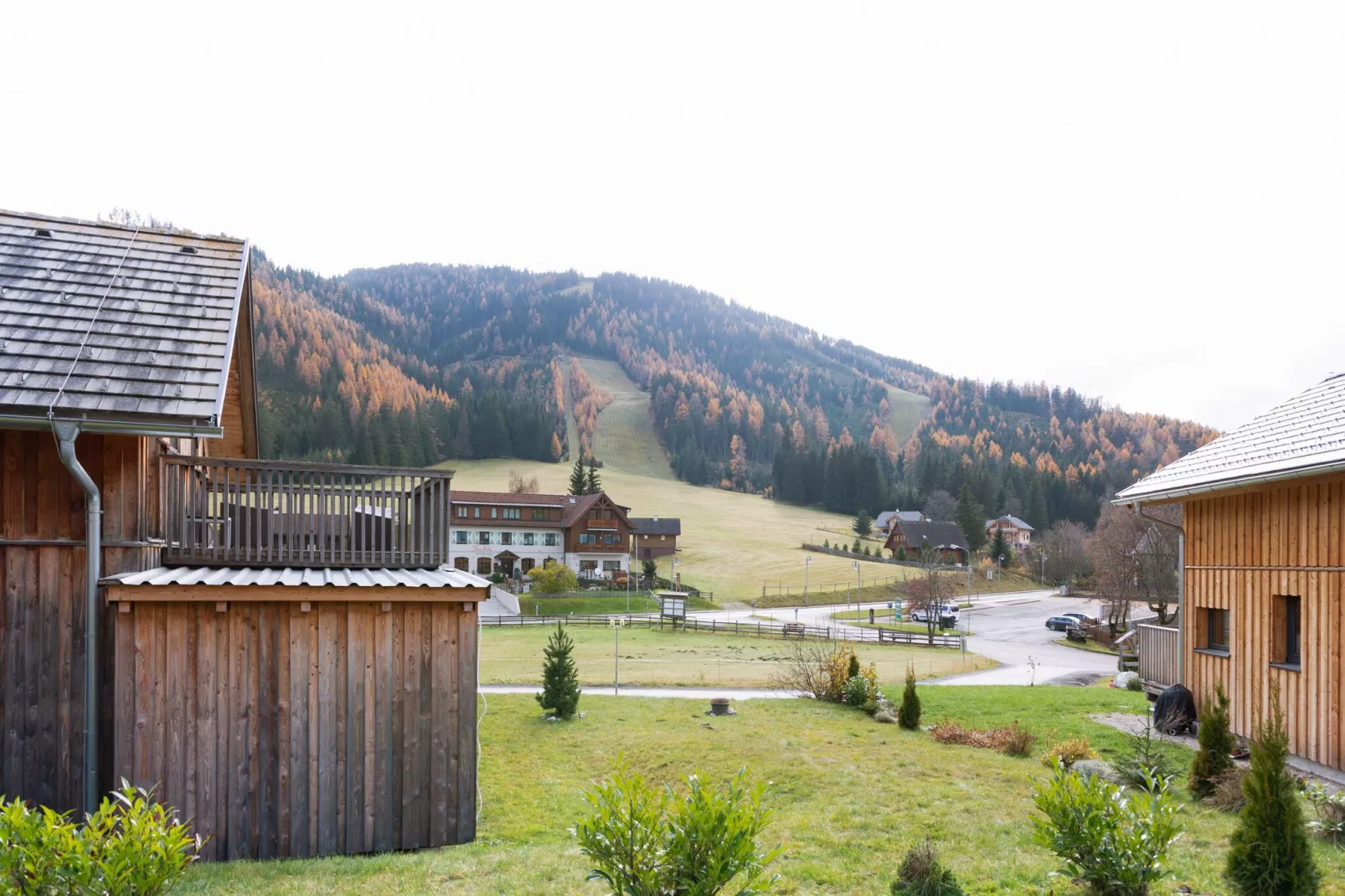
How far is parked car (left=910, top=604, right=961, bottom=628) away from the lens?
58031 mm

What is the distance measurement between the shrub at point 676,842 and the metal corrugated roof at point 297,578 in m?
3.62

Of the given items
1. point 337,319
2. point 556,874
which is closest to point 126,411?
point 556,874

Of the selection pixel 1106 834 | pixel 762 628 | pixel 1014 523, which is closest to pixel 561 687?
pixel 1106 834

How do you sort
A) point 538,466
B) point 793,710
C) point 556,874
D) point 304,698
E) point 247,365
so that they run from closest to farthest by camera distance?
point 556,874
point 304,698
point 247,365
point 793,710
point 538,466

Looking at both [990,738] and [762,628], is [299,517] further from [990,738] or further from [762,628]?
[762,628]

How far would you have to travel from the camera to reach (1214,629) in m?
15.5

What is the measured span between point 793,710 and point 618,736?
5.10 m

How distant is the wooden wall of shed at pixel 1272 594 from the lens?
11492 millimetres

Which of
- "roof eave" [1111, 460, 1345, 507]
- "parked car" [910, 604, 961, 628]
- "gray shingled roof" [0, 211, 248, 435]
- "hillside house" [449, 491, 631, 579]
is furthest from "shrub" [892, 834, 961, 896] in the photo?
"hillside house" [449, 491, 631, 579]

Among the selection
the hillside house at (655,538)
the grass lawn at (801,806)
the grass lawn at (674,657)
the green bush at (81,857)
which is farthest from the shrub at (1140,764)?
the hillside house at (655,538)

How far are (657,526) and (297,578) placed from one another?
81.5 metres

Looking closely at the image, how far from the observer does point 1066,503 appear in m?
121

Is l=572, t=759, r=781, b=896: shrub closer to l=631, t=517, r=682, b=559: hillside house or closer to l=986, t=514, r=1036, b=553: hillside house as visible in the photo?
l=631, t=517, r=682, b=559: hillside house

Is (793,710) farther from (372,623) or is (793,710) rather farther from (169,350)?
(169,350)
